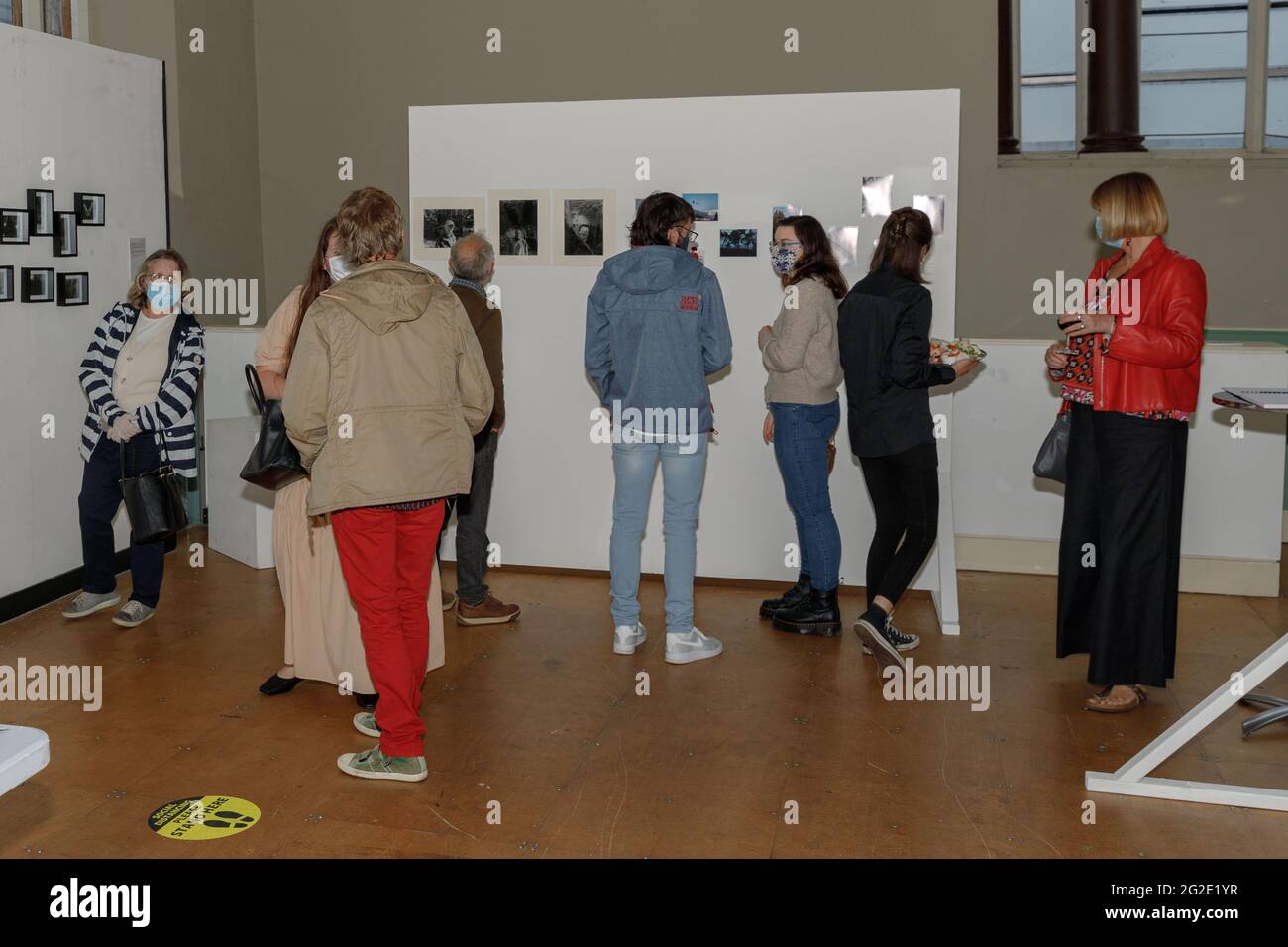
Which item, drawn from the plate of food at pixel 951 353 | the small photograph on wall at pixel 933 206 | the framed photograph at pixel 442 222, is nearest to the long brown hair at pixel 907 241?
the plate of food at pixel 951 353

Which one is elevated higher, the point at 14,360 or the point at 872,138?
the point at 872,138

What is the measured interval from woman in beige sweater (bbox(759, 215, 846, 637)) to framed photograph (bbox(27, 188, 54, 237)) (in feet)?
10.6

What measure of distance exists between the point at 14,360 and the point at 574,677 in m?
2.87

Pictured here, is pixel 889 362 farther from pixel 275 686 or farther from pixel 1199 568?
pixel 275 686

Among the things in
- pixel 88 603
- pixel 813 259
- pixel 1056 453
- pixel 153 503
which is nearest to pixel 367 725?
pixel 153 503

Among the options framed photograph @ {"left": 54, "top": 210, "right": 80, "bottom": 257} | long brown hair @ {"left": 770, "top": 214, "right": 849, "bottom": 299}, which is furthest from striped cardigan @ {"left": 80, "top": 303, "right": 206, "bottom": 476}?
long brown hair @ {"left": 770, "top": 214, "right": 849, "bottom": 299}

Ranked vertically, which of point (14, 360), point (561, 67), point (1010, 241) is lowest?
point (14, 360)

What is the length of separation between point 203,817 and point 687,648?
2063 millimetres

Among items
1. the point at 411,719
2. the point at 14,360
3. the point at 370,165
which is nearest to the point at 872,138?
the point at 370,165

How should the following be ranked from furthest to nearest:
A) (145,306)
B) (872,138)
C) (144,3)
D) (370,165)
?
(370,165) → (144,3) → (872,138) → (145,306)

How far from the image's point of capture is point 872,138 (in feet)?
19.2

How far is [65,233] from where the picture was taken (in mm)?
5781

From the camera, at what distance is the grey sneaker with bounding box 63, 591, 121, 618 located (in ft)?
17.9

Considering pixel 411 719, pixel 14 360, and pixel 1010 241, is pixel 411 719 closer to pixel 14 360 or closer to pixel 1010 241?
pixel 14 360
